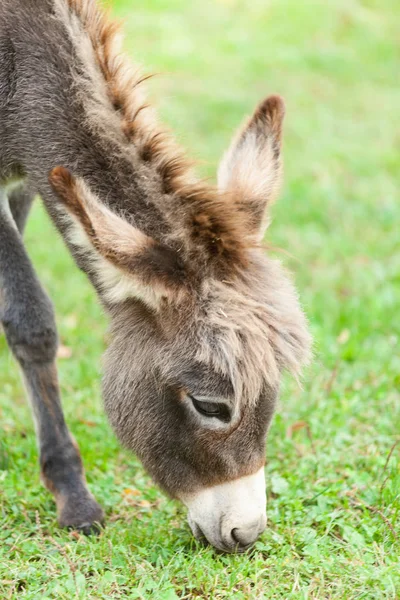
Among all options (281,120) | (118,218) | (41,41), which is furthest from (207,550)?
(41,41)

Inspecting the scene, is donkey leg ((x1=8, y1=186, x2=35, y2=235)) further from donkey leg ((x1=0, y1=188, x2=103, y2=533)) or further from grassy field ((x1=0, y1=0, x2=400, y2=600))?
grassy field ((x1=0, y1=0, x2=400, y2=600))

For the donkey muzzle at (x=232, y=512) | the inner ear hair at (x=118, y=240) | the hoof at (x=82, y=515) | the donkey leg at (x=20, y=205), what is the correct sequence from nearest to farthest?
the inner ear hair at (x=118, y=240) < the donkey muzzle at (x=232, y=512) < the hoof at (x=82, y=515) < the donkey leg at (x=20, y=205)

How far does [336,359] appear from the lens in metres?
5.83

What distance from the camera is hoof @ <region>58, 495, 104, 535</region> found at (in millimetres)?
4043

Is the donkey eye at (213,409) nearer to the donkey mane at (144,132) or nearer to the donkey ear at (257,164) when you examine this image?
the donkey mane at (144,132)

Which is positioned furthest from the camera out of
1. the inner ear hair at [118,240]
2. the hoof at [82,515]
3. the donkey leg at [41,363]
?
the donkey leg at [41,363]

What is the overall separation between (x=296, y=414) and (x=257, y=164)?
1830 mm

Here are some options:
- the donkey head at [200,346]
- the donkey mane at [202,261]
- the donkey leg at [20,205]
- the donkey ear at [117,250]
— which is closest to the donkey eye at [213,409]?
the donkey head at [200,346]

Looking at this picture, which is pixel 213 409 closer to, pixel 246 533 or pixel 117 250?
pixel 246 533

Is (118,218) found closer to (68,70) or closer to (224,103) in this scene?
(68,70)

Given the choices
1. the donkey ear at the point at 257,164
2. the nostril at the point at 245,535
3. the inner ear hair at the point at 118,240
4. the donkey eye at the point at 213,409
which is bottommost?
the nostril at the point at 245,535

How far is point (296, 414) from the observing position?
5.12m

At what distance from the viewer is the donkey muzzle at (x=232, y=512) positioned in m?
3.42

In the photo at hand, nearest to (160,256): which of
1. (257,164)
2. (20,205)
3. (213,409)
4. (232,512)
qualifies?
(213,409)
